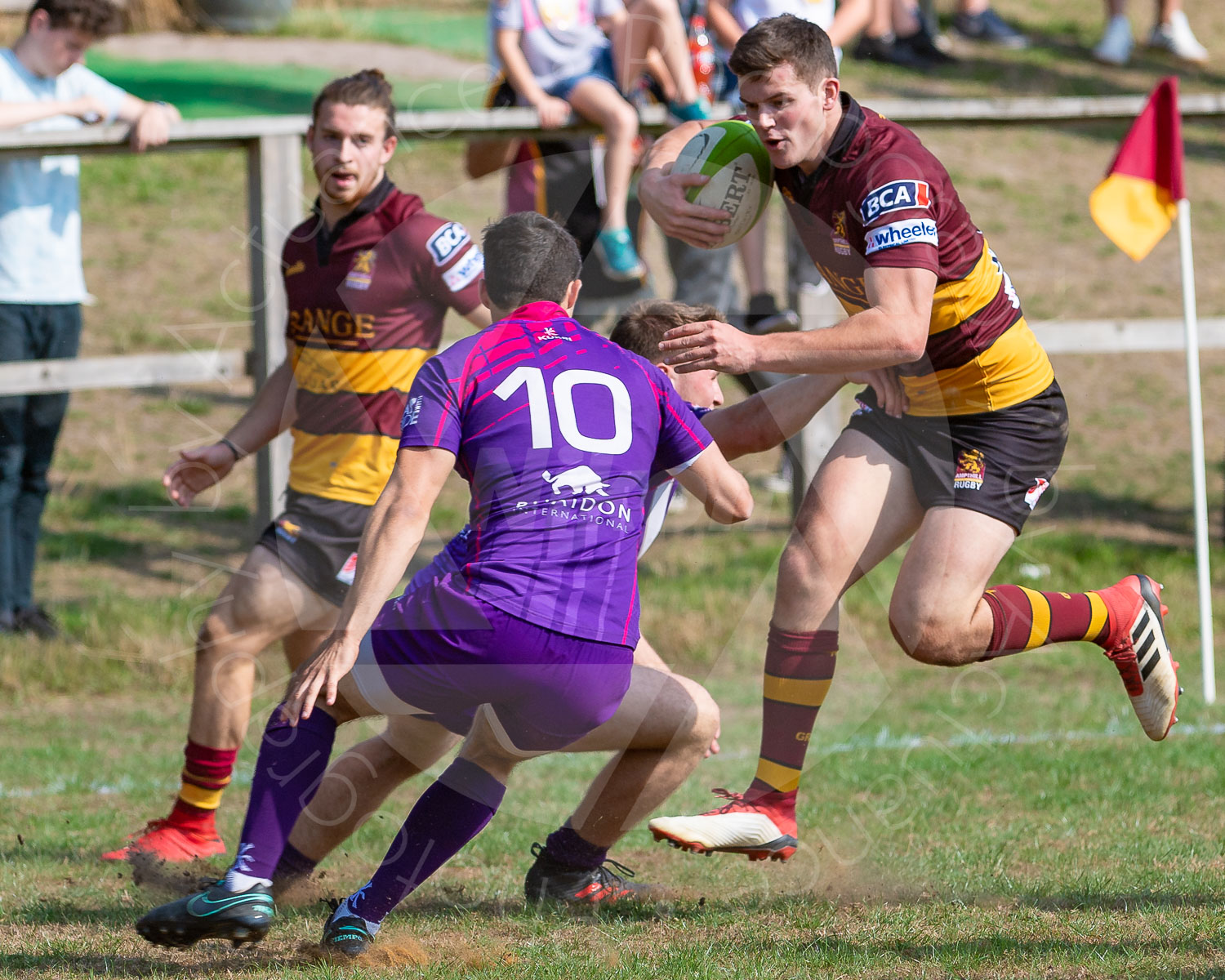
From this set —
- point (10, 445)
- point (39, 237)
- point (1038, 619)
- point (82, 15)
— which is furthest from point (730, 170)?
point (10, 445)

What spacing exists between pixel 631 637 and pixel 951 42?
1725cm

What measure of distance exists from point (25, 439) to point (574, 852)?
3.97 m

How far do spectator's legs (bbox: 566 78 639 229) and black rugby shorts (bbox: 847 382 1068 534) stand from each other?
234 cm

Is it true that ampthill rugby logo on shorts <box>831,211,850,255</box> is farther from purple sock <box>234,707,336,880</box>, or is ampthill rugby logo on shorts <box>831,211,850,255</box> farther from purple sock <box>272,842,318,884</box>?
purple sock <box>272,842,318,884</box>

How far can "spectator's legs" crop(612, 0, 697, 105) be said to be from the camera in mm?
7055

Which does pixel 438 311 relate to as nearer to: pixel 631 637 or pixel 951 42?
pixel 631 637

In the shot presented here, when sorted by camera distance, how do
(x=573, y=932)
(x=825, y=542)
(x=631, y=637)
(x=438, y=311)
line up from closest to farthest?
(x=631, y=637), (x=573, y=932), (x=825, y=542), (x=438, y=311)

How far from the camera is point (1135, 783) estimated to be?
5.31m

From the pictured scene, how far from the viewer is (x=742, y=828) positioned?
13.0ft

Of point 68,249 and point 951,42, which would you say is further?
point 951,42

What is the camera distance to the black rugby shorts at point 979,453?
4219 millimetres

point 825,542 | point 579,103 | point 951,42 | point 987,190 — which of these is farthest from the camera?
point 951,42

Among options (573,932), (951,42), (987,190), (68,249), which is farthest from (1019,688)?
(951,42)

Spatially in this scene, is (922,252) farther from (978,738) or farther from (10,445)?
(10,445)
